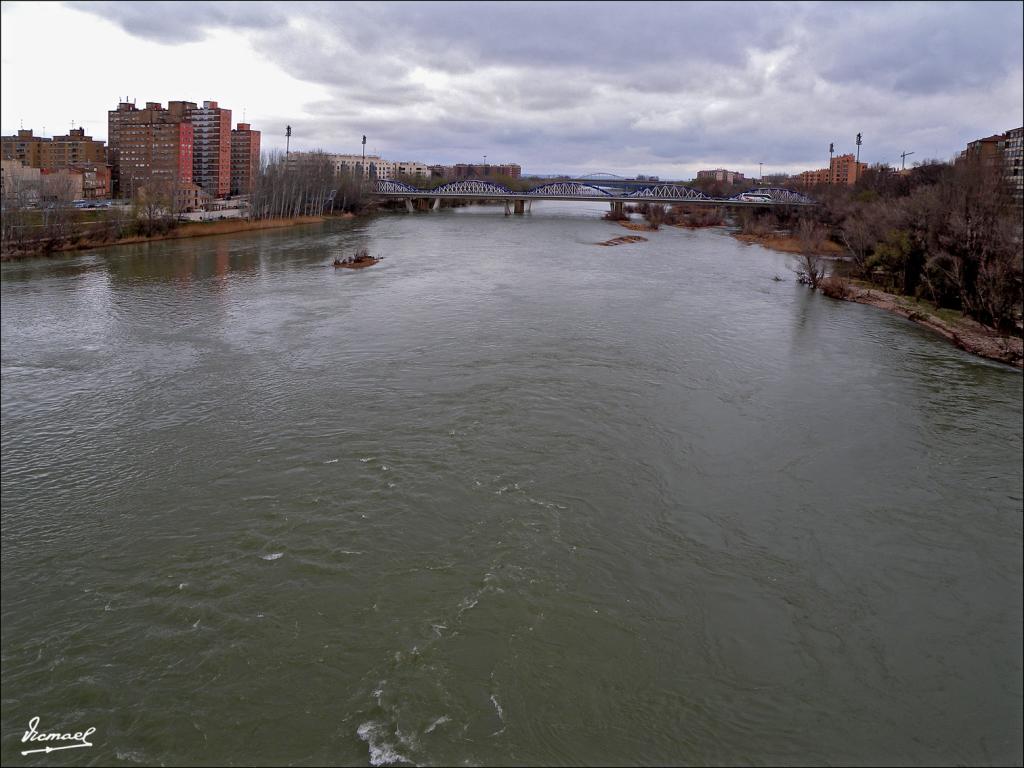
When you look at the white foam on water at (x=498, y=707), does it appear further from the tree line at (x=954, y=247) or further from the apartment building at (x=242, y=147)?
the apartment building at (x=242, y=147)

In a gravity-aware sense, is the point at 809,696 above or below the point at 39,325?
below

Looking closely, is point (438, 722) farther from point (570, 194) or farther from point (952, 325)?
point (570, 194)

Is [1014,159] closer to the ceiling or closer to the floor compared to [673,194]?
closer to the floor

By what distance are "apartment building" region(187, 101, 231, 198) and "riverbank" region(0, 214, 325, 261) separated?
519 inches

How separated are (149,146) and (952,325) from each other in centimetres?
3233

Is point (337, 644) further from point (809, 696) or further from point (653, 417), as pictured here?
point (653, 417)

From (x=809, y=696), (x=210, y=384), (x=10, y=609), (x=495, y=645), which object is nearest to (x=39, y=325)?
(x=210, y=384)

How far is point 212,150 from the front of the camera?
36.6m

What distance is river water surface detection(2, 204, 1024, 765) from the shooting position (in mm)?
2520

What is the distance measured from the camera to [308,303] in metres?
9.44

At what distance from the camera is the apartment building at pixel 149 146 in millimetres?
30625

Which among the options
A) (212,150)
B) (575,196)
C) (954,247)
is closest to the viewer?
(954,247)

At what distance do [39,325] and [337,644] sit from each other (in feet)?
19.7

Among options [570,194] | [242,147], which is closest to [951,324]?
[570,194]
